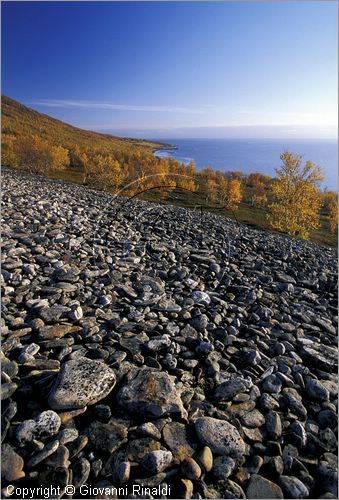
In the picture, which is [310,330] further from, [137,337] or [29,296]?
[29,296]

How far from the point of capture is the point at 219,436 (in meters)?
4.01

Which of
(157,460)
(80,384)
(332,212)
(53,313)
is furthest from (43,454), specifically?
(332,212)

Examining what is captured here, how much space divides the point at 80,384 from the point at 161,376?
1.13m

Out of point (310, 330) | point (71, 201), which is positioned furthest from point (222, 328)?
point (71, 201)

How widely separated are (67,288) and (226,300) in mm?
3733

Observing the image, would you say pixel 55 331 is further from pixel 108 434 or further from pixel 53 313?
pixel 108 434

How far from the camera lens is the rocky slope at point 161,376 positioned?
11.7 feet

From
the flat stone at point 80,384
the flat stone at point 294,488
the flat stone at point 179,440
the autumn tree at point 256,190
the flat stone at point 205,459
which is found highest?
the autumn tree at point 256,190

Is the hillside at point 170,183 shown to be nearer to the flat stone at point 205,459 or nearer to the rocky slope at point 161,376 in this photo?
the rocky slope at point 161,376

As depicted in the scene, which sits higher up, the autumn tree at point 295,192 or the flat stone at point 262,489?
the autumn tree at point 295,192

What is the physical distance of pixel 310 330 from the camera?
23.9ft

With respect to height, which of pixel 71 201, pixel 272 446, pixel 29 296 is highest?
pixel 71 201

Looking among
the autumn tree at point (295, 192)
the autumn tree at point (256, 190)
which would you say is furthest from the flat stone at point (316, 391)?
the autumn tree at point (256, 190)

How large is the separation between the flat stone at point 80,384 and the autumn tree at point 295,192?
33.8 metres
